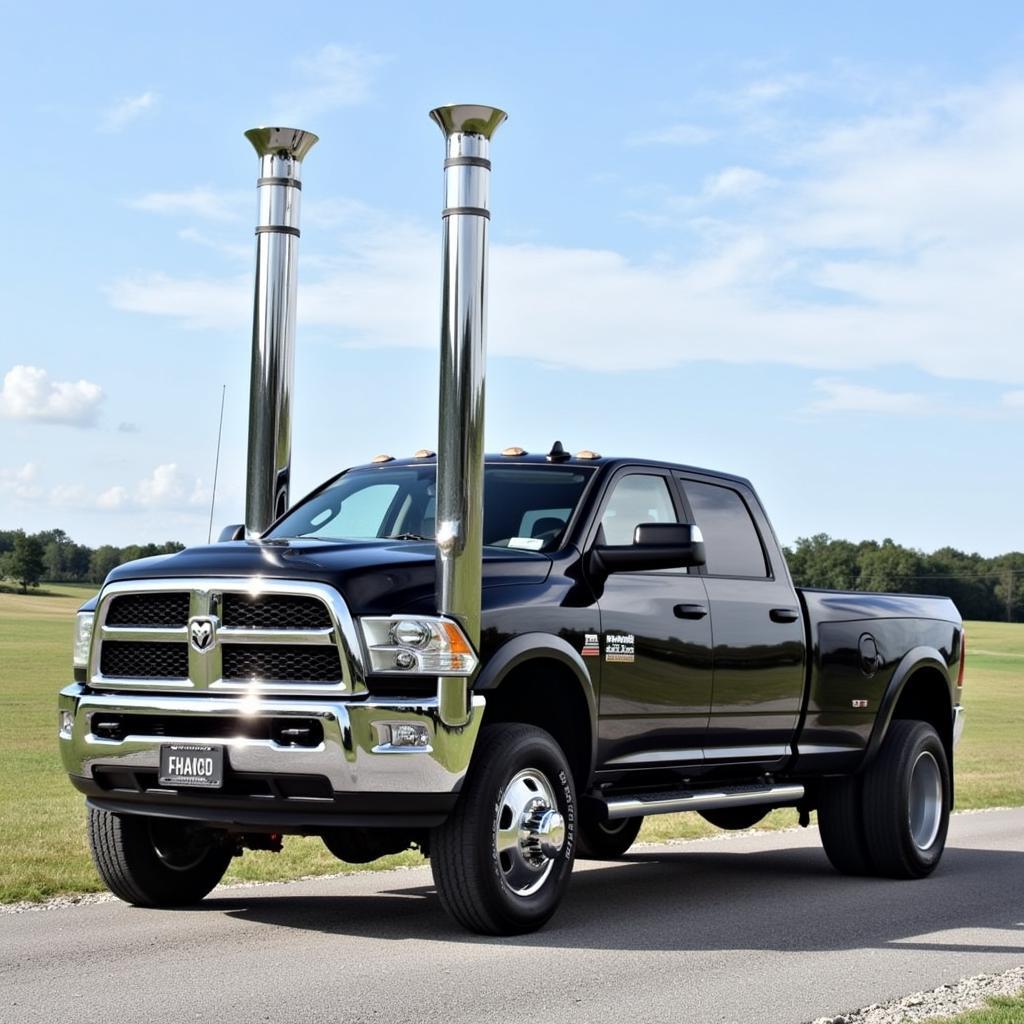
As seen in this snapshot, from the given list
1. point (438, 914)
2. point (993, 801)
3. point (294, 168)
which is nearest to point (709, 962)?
point (438, 914)

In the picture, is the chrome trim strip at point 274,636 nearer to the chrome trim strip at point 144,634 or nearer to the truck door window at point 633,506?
the chrome trim strip at point 144,634

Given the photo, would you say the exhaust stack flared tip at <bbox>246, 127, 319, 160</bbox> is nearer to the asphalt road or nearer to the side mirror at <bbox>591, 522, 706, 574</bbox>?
the side mirror at <bbox>591, 522, 706, 574</bbox>

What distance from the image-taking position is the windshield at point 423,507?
8.55 metres

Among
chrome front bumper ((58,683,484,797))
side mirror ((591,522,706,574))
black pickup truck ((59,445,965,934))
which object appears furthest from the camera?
side mirror ((591,522,706,574))

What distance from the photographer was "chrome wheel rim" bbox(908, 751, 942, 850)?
35.3 feet

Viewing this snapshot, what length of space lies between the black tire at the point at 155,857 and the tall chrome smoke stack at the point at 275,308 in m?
2.32

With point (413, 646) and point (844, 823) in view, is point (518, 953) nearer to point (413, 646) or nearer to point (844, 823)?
point (413, 646)

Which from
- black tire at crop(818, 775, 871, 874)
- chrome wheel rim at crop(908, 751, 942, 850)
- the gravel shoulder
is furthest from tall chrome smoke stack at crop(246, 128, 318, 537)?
the gravel shoulder

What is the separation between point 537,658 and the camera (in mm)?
7758

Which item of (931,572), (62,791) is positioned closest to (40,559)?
(931,572)

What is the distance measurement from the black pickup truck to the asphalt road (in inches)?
14.4

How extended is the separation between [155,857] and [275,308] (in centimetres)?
349

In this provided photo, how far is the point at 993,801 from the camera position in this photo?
691 inches

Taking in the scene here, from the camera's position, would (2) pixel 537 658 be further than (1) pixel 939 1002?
Yes
